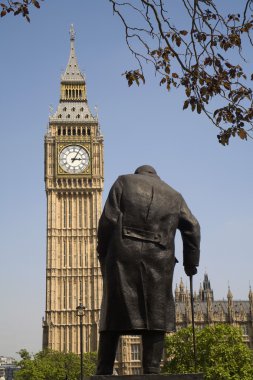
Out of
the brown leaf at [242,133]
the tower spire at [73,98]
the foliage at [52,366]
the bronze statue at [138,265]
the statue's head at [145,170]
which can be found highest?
the tower spire at [73,98]

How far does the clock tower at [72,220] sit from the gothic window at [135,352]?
545 centimetres

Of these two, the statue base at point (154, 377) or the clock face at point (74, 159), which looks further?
the clock face at point (74, 159)

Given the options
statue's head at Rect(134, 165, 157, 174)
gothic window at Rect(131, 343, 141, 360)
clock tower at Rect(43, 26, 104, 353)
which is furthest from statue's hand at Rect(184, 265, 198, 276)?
gothic window at Rect(131, 343, 141, 360)

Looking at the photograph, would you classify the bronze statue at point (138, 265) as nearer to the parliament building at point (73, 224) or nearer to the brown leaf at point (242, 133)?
the brown leaf at point (242, 133)

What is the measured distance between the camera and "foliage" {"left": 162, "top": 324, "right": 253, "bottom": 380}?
172ft

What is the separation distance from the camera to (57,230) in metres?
81.7

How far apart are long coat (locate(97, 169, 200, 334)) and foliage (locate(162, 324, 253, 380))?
45148 millimetres

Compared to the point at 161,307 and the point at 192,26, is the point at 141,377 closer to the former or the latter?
A: the point at 161,307

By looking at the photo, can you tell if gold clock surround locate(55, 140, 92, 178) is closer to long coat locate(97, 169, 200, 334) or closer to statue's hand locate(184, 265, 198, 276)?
statue's hand locate(184, 265, 198, 276)

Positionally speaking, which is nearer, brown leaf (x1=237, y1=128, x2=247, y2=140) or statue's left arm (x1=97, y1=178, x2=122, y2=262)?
statue's left arm (x1=97, y1=178, x2=122, y2=262)

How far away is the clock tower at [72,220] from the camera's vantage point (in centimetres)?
7775

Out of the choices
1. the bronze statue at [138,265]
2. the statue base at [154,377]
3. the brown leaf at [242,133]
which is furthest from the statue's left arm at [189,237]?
the statue base at [154,377]

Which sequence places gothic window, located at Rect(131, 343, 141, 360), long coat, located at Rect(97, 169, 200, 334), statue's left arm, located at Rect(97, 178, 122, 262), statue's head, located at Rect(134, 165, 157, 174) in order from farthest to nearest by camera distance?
1. gothic window, located at Rect(131, 343, 141, 360)
2. statue's head, located at Rect(134, 165, 157, 174)
3. statue's left arm, located at Rect(97, 178, 122, 262)
4. long coat, located at Rect(97, 169, 200, 334)

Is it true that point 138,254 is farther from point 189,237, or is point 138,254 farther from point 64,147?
point 64,147
